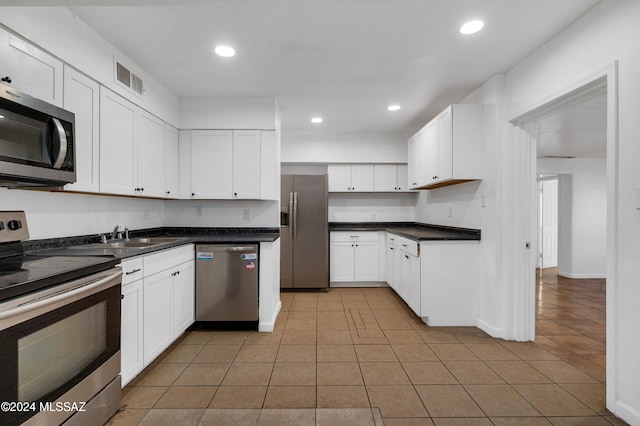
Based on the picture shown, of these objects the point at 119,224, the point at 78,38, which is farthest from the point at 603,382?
the point at 78,38

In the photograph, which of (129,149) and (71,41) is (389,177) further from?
(71,41)

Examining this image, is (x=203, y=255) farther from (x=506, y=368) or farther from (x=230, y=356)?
(x=506, y=368)

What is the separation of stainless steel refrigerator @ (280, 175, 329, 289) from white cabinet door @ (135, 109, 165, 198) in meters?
1.86

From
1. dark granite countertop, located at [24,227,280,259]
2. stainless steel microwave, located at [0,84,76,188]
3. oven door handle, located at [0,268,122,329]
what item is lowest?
oven door handle, located at [0,268,122,329]

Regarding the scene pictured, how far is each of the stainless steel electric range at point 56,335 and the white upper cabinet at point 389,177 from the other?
13.6 ft

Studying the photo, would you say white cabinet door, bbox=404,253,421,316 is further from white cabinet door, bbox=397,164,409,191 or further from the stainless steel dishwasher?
white cabinet door, bbox=397,164,409,191

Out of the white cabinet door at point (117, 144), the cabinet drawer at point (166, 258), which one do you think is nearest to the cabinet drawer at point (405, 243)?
the cabinet drawer at point (166, 258)

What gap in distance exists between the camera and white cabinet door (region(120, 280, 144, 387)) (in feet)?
6.46

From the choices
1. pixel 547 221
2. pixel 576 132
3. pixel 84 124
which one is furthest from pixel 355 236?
pixel 547 221

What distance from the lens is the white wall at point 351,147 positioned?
515 centimetres

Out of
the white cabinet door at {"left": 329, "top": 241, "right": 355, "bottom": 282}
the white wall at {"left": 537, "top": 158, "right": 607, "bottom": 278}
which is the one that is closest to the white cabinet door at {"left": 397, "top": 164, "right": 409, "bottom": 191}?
the white cabinet door at {"left": 329, "top": 241, "right": 355, "bottom": 282}

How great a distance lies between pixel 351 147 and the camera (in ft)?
16.9

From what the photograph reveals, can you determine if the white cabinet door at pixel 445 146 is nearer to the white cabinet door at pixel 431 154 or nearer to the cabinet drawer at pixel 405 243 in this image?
the white cabinet door at pixel 431 154

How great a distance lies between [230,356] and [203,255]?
1.01 metres
